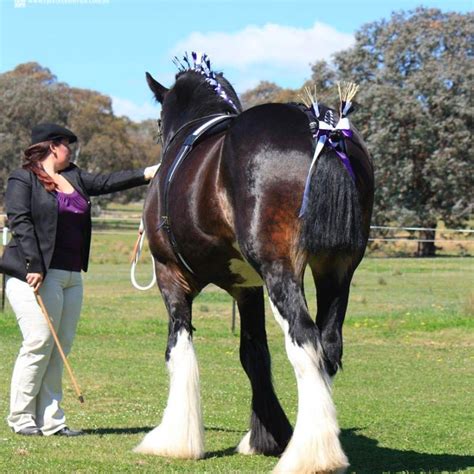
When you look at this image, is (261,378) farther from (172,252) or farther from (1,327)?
(1,327)

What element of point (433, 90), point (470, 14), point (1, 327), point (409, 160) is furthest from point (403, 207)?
point (1, 327)

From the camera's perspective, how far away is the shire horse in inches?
211

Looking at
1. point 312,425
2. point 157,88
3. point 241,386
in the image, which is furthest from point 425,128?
point 312,425

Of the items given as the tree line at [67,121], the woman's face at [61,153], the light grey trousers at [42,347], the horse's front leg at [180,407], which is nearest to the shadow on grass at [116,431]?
the light grey trousers at [42,347]

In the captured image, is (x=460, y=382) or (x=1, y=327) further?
(x=1, y=327)

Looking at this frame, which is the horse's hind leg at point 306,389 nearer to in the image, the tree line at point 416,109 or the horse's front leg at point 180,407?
the horse's front leg at point 180,407

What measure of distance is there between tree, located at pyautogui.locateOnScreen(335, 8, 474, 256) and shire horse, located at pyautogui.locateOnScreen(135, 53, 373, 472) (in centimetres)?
3219

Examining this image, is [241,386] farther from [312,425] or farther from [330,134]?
[330,134]

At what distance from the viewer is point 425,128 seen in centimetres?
3950

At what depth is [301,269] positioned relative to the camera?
546 cm

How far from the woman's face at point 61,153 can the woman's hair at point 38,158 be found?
0.03 m

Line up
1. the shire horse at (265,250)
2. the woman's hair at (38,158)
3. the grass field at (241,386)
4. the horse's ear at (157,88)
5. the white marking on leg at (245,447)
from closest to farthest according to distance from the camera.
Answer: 1. the shire horse at (265,250)
2. the grass field at (241,386)
3. the white marking on leg at (245,447)
4. the woman's hair at (38,158)
5. the horse's ear at (157,88)

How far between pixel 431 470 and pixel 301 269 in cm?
164

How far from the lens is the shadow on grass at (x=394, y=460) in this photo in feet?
19.7
